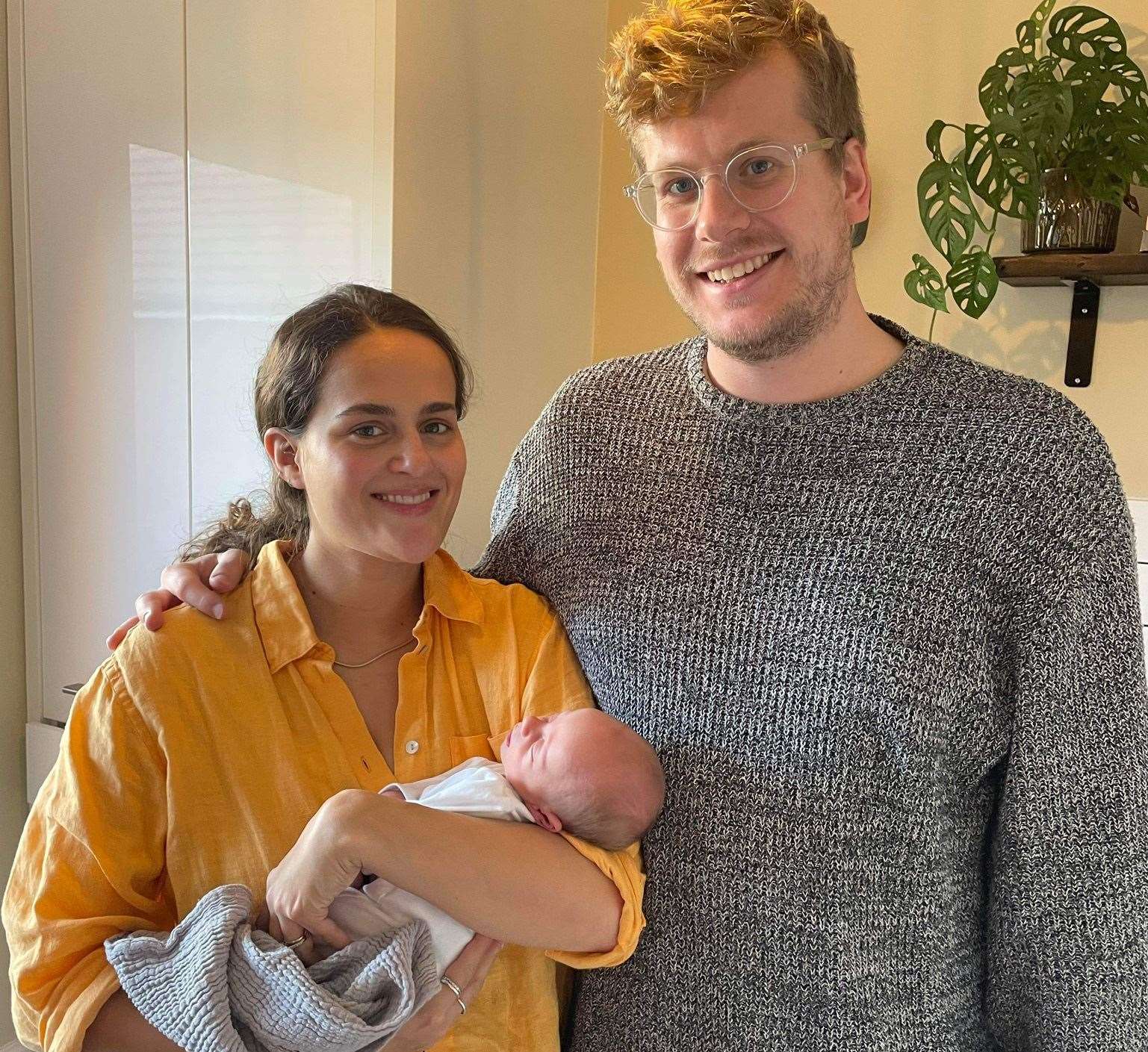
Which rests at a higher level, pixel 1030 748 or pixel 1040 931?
pixel 1030 748

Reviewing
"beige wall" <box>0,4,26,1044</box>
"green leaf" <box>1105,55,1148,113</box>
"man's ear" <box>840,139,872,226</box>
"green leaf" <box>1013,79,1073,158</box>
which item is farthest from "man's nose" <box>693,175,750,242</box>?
"beige wall" <box>0,4,26,1044</box>

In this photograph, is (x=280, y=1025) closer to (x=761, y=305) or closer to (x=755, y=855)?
(x=755, y=855)

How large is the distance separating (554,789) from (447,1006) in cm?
25

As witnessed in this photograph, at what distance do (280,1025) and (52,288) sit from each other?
1843 millimetres

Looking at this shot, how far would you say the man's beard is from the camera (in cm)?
125

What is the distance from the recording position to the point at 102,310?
91.0 inches

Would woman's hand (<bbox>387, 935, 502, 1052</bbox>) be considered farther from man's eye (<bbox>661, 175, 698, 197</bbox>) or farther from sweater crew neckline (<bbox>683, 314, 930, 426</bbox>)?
man's eye (<bbox>661, 175, 698, 197</bbox>)

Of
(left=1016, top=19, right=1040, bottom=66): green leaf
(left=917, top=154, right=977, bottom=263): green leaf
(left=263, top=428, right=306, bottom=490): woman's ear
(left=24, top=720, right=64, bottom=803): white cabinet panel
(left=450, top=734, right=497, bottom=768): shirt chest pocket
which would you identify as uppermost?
(left=1016, top=19, right=1040, bottom=66): green leaf

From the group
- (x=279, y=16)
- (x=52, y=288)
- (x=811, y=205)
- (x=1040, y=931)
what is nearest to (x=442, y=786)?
(x=1040, y=931)

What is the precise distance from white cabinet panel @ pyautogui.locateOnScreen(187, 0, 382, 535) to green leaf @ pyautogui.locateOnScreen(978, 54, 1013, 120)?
1.07 meters

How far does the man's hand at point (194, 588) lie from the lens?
1.28m

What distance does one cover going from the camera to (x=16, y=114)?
2.33 m

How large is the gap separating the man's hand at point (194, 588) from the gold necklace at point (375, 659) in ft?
0.50

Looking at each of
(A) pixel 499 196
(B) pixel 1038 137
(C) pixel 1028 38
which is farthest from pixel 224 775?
(C) pixel 1028 38
